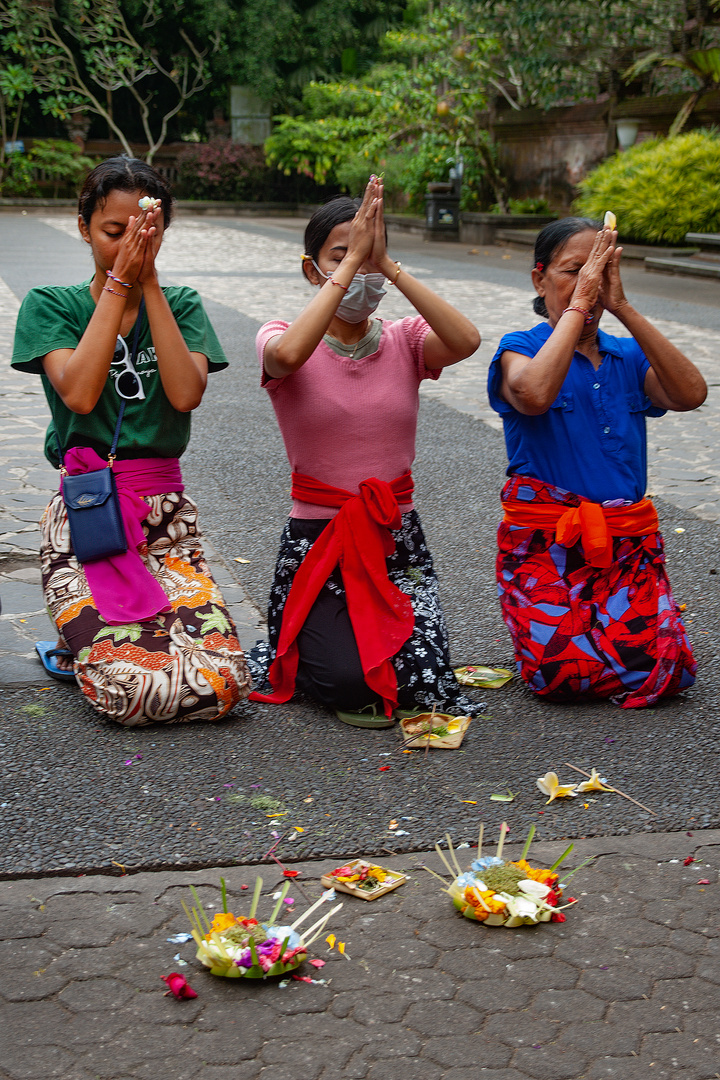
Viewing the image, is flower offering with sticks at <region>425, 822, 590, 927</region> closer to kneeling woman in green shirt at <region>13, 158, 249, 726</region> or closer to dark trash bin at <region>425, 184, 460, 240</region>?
kneeling woman in green shirt at <region>13, 158, 249, 726</region>

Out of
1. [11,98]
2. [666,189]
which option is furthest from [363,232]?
[11,98]

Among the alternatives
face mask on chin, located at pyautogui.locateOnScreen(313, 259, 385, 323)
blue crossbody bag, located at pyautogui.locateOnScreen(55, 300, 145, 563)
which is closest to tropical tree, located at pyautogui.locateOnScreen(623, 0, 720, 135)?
face mask on chin, located at pyautogui.locateOnScreen(313, 259, 385, 323)

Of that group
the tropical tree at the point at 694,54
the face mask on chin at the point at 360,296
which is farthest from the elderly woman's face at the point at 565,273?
the tropical tree at the point at 694,54

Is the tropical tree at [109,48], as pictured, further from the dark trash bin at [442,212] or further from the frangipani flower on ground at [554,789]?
the frangipani flower on ground at [554,789]

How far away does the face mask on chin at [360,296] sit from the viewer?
3.47 metres

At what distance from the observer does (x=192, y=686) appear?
3.44 m

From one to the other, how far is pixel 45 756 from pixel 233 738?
537 millimetres

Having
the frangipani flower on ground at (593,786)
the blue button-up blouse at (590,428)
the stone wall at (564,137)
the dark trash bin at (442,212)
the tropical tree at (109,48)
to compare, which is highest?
the tropical tree at (109,48)

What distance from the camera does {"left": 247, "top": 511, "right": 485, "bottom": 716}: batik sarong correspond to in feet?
11.8

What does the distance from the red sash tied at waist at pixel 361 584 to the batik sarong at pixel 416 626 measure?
0.04 m

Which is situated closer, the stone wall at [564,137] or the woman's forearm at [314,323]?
the woman's forearm at [314,323]

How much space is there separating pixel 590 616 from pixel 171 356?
5.10 feet

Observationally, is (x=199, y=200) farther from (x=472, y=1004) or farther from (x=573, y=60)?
(x=472, y=1004)

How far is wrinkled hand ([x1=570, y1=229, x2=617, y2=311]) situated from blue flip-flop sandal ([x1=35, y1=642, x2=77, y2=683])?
1974 mm
